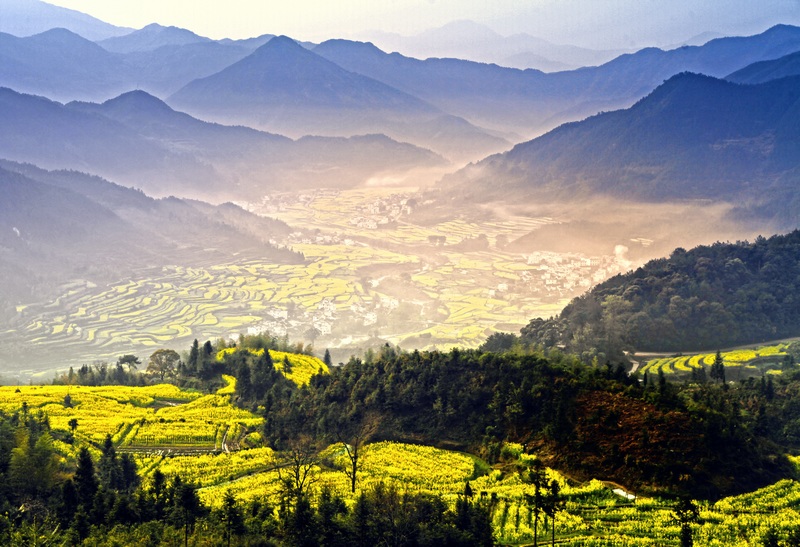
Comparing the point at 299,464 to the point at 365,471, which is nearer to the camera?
the point at 299,464

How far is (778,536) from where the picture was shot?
28125 mm

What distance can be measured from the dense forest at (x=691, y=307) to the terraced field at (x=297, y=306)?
2493cm

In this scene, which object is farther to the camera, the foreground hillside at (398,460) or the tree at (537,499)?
the foreground hillside at (398,460)

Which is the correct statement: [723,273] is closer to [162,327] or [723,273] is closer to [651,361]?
[651,361]

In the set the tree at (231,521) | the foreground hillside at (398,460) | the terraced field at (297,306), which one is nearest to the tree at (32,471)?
the foreground hillside at (398,460)

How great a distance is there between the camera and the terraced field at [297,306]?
12044 centimetres

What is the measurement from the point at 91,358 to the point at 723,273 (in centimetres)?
10102

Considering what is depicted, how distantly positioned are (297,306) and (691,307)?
81.7 metres

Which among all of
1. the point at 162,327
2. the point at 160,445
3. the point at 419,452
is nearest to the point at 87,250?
the point at 162,327

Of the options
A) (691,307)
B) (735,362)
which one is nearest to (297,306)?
(691,307)

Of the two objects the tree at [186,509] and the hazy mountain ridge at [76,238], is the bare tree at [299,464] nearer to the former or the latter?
the tree at [186,509]

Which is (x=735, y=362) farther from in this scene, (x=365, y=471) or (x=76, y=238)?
(x=76, y=238)

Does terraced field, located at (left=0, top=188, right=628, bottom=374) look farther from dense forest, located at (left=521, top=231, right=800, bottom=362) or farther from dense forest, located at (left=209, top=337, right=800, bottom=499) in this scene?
dense forest, located at (left=209, top=337, right=800, bottom=499)

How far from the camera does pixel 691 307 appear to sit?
89.0 meters
